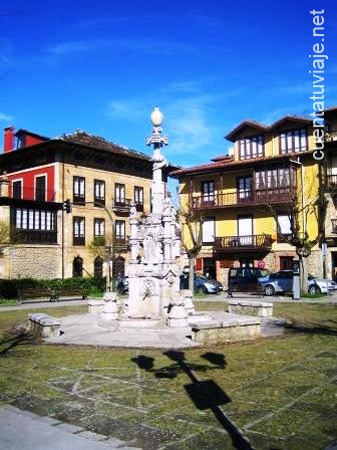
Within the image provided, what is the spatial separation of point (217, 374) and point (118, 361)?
2.17 metres

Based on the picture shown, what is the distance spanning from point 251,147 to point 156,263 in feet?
85.5

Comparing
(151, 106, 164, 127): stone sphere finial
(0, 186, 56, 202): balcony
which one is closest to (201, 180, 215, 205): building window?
(0, 186, 56, 202): balcony

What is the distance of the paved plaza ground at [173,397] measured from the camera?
17.6 feet

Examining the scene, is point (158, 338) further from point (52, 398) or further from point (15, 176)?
point (15, 176)

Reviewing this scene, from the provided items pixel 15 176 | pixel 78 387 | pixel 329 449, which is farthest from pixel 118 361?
pixel 15 176

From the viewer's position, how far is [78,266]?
40438 millimetres

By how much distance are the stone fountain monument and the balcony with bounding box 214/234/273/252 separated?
22.1 metres

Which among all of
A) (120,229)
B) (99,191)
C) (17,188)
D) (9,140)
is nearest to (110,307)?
(99,191)

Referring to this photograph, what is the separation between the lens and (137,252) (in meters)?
15.2

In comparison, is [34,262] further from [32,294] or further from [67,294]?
[32,294]

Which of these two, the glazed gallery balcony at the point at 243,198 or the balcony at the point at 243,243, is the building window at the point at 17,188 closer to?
the glazed gallery balcony at the point at 243,198

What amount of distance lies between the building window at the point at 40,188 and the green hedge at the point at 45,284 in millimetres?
10109

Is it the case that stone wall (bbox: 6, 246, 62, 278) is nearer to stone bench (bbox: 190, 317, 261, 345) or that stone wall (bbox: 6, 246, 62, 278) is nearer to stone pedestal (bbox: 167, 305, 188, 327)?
stone pedestal (bbox: 167, 305, 188, 327)

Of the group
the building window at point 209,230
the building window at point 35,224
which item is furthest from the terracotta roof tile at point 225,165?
the building window at point 35,224
